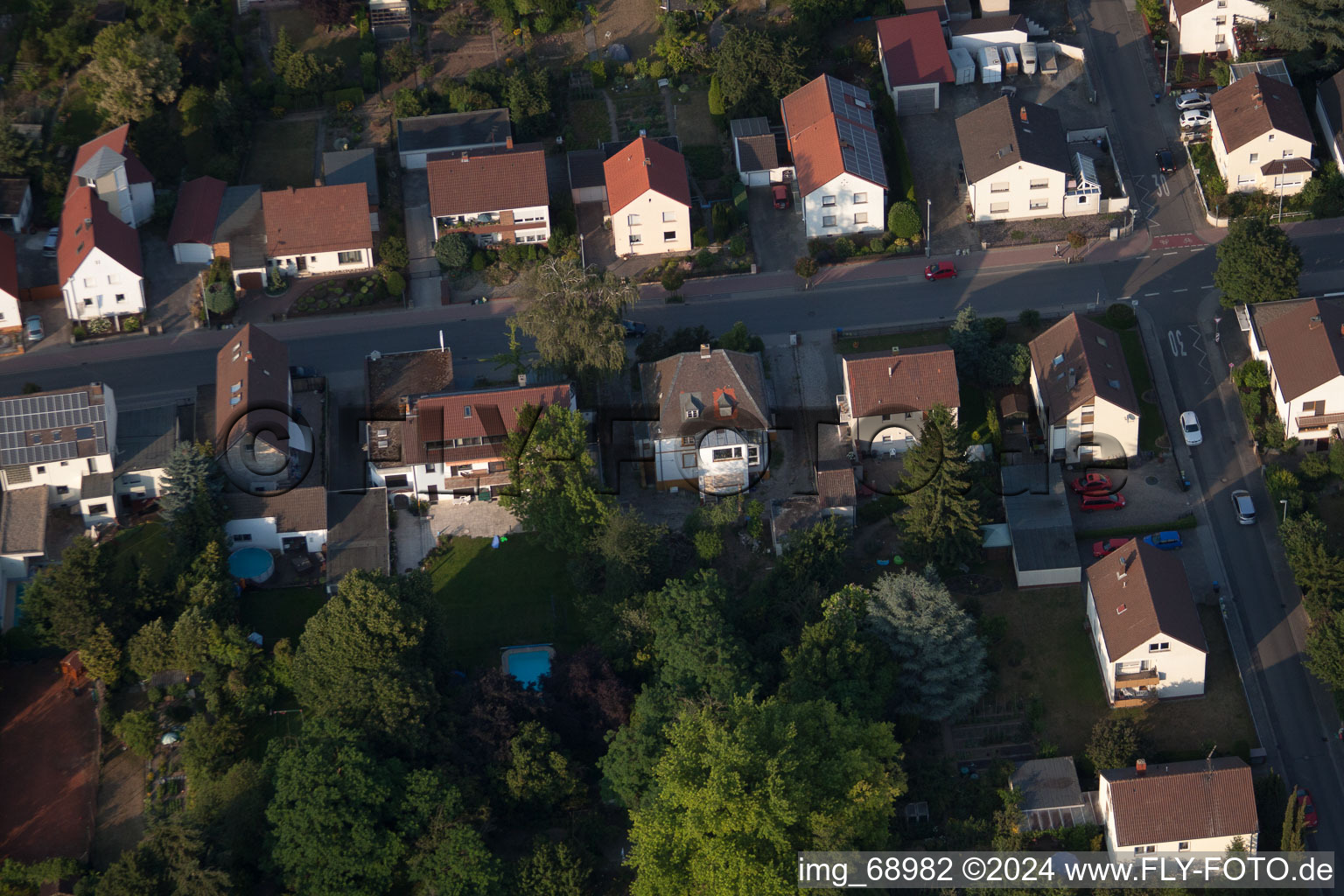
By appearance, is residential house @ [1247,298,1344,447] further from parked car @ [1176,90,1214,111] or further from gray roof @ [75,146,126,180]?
gray roof @ [75,146,126,180]

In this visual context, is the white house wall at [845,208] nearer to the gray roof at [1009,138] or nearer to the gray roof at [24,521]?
the gray roof at [1009,138]

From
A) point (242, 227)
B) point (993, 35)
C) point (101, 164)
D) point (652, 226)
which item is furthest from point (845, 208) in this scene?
point (101, 164)

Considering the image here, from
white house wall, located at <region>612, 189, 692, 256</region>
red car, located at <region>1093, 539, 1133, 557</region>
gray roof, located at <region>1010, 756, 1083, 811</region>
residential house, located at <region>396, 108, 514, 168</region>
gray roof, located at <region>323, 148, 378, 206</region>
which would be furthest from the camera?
residential house, located at <region>396, 108, 514, 168</region>

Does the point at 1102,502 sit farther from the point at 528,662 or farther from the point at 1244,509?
the point at 528,662

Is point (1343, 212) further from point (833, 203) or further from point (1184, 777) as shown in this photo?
point (1184, 777)

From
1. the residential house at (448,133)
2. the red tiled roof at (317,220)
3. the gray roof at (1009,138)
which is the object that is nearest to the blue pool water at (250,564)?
A: the red tiled roof at (317,220)

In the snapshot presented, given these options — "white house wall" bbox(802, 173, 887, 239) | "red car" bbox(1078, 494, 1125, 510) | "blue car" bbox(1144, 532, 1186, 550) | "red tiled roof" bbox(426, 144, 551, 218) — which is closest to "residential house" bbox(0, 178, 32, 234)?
"red tiled roof" bbox(426, 144, 551, 218)
